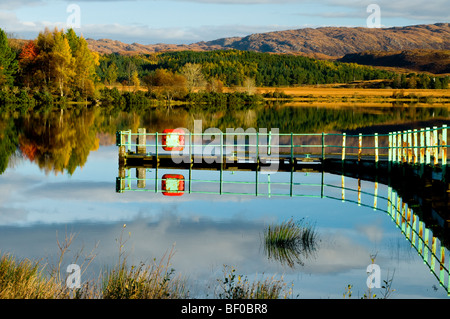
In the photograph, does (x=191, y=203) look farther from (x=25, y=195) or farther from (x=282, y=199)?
(x=25, y=195)

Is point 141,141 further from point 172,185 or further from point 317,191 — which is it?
point 317,191

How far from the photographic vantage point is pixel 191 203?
1916 cm

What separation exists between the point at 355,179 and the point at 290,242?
11226 millimetres

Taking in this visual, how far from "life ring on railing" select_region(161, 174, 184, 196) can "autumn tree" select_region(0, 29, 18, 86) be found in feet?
206

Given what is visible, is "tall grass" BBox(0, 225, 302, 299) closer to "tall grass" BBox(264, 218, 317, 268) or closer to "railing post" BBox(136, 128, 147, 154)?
"tall grass" BBox(264, 218, 317, 268)

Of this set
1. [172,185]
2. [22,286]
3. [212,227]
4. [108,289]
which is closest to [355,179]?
[172,185]

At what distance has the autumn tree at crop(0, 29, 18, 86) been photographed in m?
82.1

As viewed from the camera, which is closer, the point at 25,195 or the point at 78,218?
the point at 78,218

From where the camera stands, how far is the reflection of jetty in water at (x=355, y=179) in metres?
15.5

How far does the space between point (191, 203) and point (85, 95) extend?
76.2m

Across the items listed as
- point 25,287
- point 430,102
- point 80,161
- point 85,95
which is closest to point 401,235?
point 25,287

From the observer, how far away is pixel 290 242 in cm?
1402

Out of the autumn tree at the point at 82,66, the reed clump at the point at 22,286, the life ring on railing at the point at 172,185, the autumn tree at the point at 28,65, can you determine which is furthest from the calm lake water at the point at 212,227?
the autumn tree at the point at 28,65
